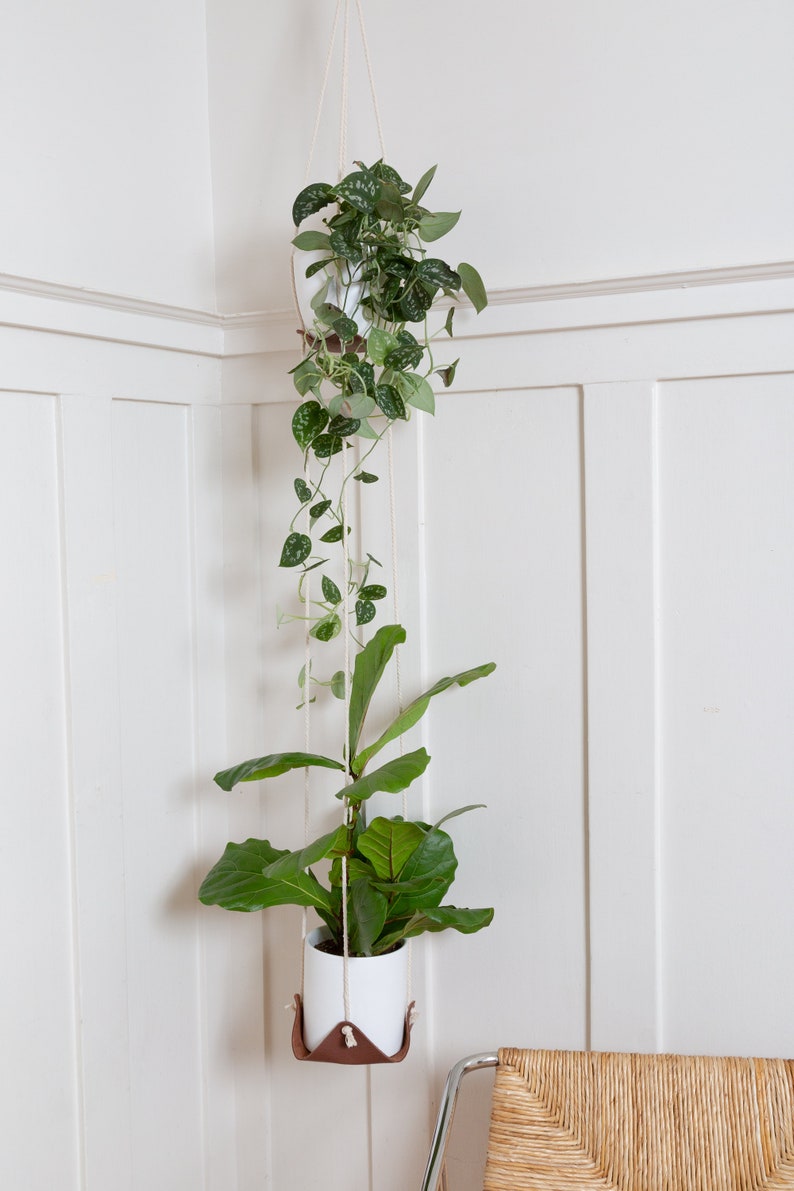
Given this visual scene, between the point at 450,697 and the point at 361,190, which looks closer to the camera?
the point at 361,190

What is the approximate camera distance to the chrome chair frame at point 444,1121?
120 cm

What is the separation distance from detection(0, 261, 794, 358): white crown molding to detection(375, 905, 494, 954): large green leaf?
74 cm

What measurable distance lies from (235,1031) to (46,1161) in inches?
14.9

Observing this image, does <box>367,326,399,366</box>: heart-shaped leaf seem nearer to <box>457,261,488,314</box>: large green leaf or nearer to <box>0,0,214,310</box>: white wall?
<box>457,261,488,314</box>: large green leaf

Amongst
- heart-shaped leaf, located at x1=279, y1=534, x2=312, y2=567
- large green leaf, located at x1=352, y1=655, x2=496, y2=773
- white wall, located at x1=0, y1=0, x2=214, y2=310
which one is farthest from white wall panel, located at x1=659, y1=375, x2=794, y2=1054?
white wall, located at x1=0, y1=0, x2=214, y2=310

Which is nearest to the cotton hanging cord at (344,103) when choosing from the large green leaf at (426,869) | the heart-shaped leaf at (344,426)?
the heart-shaped leaf at (344,426)

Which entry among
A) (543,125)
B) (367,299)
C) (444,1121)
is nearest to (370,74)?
(543,125)

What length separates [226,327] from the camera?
5.16 feet

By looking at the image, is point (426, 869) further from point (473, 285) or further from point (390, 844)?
point (473, 285)

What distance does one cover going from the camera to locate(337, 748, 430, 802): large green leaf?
1.26 metres

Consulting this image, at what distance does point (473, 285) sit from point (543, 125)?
→ 260 mm

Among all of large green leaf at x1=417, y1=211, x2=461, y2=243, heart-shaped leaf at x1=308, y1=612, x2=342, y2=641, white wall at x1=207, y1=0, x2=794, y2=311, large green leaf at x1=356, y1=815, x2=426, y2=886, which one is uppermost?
white wall at x1=207, y1=0, x2=794, y2=311

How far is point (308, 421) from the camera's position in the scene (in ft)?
4.31

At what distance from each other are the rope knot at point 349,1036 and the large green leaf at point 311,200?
0.97 metres
